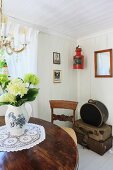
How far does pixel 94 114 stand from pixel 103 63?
1000 millimetres

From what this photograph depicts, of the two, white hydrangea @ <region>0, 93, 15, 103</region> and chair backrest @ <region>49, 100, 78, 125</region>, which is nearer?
white hydrangea @ <region>0, 93, 15, 103</region>

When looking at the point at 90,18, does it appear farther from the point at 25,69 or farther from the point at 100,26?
the point at 25,69

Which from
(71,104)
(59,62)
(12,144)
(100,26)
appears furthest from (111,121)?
(12,144)

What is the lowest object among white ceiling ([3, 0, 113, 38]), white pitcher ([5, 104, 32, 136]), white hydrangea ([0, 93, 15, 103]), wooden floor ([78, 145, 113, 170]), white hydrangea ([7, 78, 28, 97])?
wooden floor ([78, 145, 113, 170])

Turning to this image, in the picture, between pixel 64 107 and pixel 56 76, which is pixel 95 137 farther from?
pixel 56 76

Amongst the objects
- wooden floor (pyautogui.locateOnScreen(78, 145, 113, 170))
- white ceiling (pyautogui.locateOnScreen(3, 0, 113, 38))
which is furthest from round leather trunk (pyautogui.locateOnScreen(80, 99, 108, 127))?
white ceiling (pyautogui.locateOnScreen(3, 0, 113, 38))

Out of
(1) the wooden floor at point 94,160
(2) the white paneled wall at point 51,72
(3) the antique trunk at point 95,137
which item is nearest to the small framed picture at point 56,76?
(2) the white paneled wall at point 51,72

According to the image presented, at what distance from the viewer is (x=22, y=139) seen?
1121 millimetres

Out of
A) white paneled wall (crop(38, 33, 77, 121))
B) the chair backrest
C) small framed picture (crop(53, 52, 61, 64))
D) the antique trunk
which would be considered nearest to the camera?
the chair backrest

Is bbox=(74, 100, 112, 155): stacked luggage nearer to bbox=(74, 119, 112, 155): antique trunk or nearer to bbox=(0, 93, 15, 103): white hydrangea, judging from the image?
bbox=(74, 119, 112, 155): antique trunk

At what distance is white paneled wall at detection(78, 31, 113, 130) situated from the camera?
2.72 metres

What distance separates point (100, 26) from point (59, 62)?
38.8 inches

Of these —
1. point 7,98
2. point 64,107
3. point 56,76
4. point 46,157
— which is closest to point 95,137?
point 64,107

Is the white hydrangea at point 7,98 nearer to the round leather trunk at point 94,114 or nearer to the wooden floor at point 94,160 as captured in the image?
the wooden floor at point 94,160
